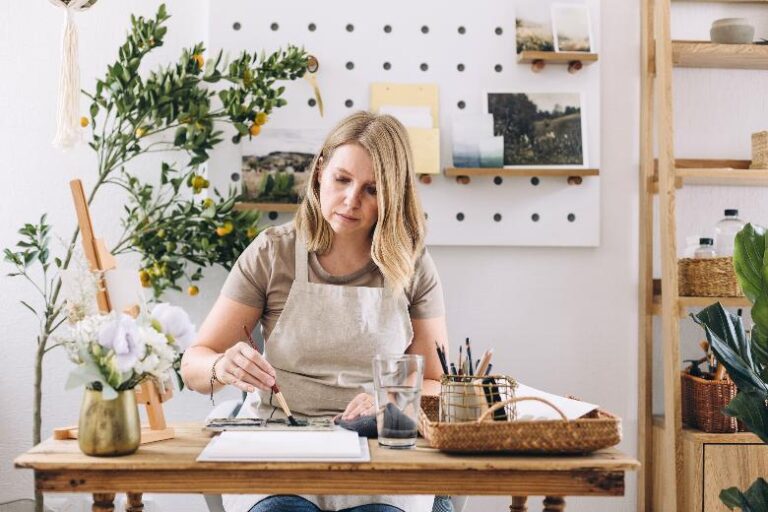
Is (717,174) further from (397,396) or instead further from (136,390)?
(136,390)

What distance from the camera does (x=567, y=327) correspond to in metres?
2.79

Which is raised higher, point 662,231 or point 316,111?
point 316,111

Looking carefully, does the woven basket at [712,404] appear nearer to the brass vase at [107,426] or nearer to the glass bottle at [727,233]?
the glass bottle at [727,233]

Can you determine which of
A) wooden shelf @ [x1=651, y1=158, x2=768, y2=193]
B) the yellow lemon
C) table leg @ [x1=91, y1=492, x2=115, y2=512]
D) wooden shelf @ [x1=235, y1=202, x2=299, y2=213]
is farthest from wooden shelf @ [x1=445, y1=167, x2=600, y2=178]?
table leg @ [x1=91, y1=492, x2=115, y2=512]

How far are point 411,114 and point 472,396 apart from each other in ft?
4.80

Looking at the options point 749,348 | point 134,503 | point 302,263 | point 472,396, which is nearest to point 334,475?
point 472,396

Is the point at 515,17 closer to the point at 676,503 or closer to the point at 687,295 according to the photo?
the point at 687,295

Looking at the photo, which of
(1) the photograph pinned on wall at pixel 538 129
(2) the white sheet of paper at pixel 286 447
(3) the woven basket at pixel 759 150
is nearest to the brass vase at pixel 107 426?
(2) the white sheet of paper at pixel 286 447

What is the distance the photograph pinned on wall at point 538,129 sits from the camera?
107 inches

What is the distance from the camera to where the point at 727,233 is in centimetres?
272

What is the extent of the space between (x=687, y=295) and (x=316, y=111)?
128 cm

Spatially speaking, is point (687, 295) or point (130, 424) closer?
point (130, 424)

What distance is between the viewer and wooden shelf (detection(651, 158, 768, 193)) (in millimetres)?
2580

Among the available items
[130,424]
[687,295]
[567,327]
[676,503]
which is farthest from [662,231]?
[130,424]
